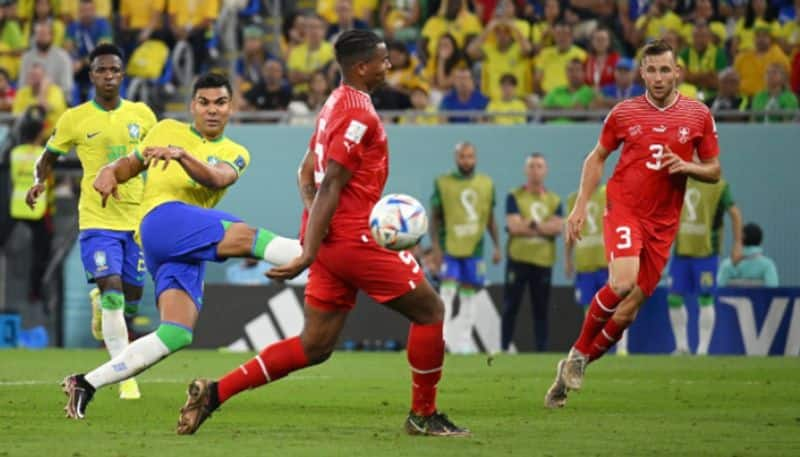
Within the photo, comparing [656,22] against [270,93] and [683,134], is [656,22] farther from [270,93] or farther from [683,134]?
[683,134]

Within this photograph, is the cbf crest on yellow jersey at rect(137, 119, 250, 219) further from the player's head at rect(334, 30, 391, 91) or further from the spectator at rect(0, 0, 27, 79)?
the spectator at rect(0, 0, 27, 79)

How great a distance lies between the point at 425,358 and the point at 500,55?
581 inches

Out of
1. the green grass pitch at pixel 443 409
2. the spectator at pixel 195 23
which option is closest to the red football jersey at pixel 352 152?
the green grass pitch at pixel 443 409

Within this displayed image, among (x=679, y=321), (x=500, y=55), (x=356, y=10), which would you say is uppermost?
(x=356, y=10)

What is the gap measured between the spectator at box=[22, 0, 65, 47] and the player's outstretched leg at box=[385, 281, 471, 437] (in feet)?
54.8

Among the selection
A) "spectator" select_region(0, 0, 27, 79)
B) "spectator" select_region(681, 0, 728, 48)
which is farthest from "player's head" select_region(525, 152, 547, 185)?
"spectator" select_region(0, 0, 27, 79)

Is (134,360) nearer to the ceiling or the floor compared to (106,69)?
nearer to the floor

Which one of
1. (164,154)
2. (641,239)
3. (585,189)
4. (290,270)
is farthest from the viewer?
(641,239)

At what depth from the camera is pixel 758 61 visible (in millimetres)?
23031

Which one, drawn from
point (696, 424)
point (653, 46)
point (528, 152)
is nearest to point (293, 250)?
point (696, 424)

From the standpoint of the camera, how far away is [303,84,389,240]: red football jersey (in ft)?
30.8

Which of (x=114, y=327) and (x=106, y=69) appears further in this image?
(x=106, y=69)

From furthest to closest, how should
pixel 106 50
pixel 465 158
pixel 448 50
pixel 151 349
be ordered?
pixel 448 50 < pixel 465 158 < pixel 106 50 < pixel 151 349

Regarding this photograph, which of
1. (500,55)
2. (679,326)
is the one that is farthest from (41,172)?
(500,55)
